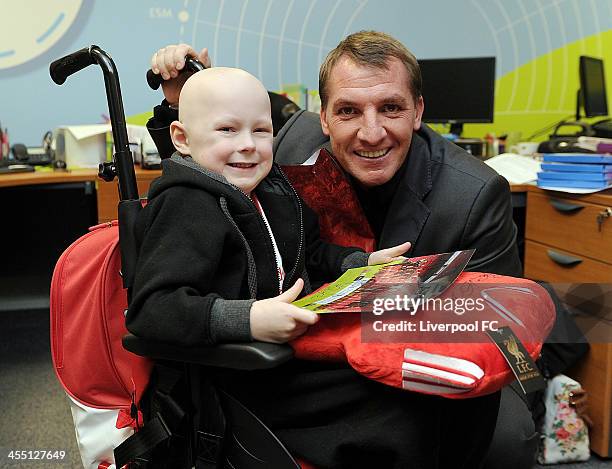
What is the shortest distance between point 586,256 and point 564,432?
0.52 metres

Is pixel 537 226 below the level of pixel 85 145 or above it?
below

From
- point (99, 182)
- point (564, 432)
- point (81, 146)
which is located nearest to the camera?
point (564, 432)

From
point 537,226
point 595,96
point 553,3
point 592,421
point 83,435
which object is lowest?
point 592,421

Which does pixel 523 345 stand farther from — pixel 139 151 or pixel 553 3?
pixel 553 3

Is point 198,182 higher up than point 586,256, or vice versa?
point 198,182

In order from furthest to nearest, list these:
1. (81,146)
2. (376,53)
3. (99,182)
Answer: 1. (81,146)
2. (99,182)
3. (376,53)

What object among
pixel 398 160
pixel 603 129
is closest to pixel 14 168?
pixel 398 160

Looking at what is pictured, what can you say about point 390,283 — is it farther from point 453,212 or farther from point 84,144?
point 84,144

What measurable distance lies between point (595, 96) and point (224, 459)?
9.59 ft

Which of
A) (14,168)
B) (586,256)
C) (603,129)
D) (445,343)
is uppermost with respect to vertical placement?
(603,129)

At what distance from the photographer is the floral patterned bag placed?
1946 mm

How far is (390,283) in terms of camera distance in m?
0.96

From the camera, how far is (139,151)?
2.72m

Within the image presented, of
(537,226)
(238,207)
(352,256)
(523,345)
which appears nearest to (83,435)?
(238,207)
